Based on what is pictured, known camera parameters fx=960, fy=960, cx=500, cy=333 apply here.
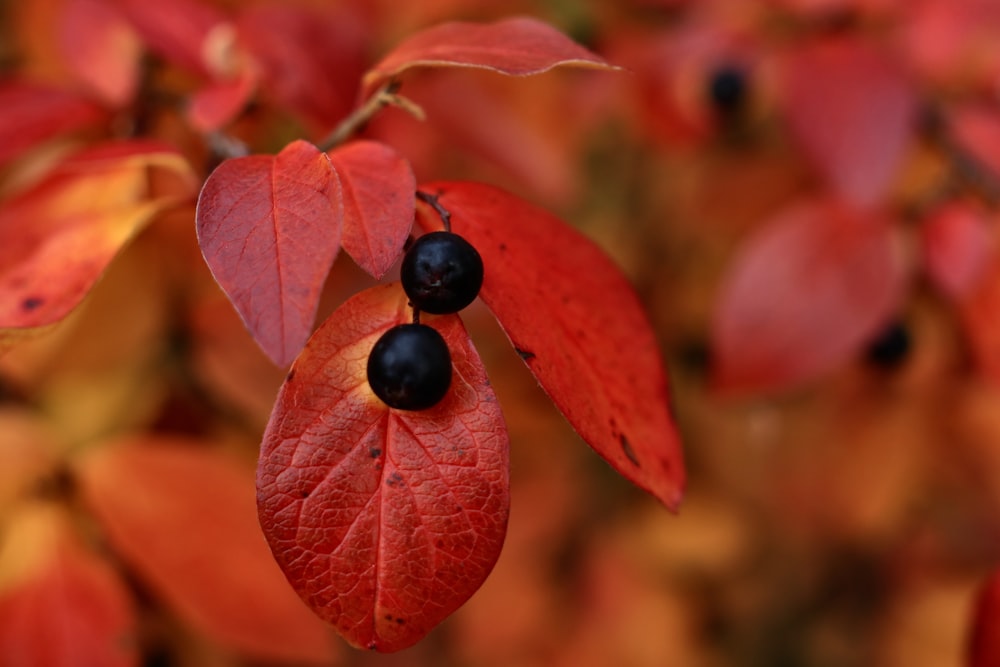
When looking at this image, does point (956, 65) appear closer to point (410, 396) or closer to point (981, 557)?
point (981, 557)

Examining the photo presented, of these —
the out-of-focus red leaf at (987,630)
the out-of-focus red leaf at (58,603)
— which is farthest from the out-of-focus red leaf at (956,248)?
the out-of-focus red leaf at (58,603)

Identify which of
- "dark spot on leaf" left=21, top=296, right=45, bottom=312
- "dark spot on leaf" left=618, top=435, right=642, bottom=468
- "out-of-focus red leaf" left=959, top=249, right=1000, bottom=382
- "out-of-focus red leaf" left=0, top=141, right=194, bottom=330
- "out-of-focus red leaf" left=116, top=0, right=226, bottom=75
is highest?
"out-of-focus red leaf" left=116, top=0, right=226, bottom=75

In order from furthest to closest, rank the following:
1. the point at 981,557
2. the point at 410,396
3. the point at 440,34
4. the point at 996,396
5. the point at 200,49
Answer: the point at 981,557, the point at 996,396, the point at 200,49, the point at 440,34, the point at 410,396

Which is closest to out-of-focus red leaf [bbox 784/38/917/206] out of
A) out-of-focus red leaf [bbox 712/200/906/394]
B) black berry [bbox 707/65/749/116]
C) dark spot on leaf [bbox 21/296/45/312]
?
out-of-focus red leaf [bbox 712/200/906/394]

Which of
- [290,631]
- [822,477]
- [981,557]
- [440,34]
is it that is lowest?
[981,557]

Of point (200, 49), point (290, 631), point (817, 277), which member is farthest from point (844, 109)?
point (290, 631)

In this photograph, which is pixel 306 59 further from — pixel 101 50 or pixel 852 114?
pixel 852 114

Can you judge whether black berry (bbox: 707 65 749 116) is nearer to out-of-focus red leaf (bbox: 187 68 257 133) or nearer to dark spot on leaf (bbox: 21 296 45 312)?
out-of-focus red leaf (bbox: 187 68 257 133)

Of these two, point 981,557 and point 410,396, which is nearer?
point 410,396

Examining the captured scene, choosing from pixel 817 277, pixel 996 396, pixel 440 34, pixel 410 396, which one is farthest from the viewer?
pixel 996 396
